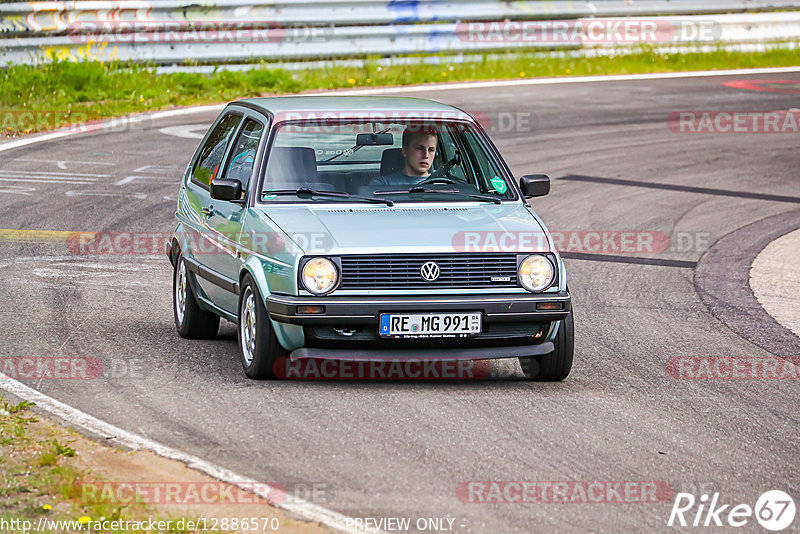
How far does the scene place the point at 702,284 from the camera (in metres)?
11.4

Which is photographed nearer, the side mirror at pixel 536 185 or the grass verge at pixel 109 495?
the grass verge at pixel 109 495

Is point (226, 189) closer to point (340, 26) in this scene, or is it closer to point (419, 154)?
point (419, 154)

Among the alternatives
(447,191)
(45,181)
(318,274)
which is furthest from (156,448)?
(45,181)

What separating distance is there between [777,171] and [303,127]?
1010 centimetres

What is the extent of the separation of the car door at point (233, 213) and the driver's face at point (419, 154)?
0.94 m

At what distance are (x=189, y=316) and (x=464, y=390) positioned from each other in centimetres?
219

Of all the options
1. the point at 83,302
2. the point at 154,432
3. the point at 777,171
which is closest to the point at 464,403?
the point at 154,432

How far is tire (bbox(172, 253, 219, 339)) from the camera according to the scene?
9.00 meters

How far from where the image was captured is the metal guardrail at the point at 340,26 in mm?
20609

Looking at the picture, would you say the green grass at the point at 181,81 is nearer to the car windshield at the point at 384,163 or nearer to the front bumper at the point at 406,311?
the car windshield at the point at 384,163

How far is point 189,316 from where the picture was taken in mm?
9008

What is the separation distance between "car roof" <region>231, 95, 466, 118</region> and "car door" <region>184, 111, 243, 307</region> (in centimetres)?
31

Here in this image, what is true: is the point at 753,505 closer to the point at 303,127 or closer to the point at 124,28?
the point at 303,127

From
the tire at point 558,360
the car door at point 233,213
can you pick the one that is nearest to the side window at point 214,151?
the car door at point 233,213
